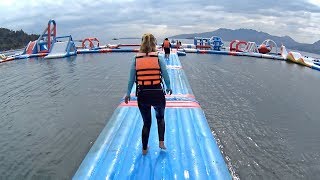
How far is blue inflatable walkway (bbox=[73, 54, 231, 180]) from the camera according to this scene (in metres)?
4.80

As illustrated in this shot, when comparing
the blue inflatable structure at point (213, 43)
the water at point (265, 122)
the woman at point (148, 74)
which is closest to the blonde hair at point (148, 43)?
the woman at point (148, 74)

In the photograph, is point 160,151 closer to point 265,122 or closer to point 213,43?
point 265,122

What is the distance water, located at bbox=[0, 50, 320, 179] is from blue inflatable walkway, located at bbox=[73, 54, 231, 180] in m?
0.81

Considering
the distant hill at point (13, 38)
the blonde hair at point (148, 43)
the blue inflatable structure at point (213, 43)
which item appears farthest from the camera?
the distant hill at point (13, 38)

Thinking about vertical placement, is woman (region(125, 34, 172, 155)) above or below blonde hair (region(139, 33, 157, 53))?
below

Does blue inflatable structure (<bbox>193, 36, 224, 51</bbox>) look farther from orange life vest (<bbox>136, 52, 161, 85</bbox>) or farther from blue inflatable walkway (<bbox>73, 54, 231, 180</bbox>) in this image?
orange life vest (<bbox>136, 52, 161, 85</bbox>)

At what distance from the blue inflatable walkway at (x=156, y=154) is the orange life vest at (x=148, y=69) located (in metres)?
1.45

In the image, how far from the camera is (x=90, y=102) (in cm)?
1089

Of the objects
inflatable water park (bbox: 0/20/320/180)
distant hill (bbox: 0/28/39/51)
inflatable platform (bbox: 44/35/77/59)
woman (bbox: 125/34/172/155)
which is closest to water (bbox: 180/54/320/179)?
inflatable water park (bbox: 0/20/320/180)

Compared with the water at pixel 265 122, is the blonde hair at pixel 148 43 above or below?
above

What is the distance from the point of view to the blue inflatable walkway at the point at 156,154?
4.80m

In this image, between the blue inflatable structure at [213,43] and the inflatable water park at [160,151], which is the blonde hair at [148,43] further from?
the blue inflatable structure at [213,43]

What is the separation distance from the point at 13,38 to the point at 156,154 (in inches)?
2063

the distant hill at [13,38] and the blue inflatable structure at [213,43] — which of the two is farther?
the distant hill at [13,38]
